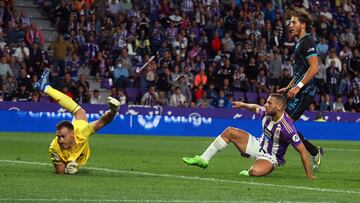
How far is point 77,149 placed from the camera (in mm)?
13273

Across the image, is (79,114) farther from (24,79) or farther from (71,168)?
(24,79)

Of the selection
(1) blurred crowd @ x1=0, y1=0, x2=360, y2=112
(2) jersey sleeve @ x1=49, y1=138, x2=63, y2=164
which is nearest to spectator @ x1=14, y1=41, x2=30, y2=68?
(1) blurred crowd @ x1=0, y1=0, x2=360, y2=112

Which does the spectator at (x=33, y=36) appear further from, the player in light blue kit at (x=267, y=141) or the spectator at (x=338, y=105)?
the player in light blue kit at (x=267, y=141)

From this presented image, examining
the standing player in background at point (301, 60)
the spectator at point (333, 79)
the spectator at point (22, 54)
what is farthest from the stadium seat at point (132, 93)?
the standing player in background at point (301, 60)

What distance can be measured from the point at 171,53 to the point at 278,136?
21345 mm

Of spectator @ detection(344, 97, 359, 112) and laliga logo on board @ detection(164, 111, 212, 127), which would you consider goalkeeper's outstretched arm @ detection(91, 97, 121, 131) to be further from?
spectator @ detection(344, 97, 359, 112)

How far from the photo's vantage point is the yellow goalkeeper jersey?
1311cm

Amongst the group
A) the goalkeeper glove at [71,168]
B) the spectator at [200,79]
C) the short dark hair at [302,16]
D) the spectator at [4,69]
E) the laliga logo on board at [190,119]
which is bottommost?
the laliga logo on board at [190,119]

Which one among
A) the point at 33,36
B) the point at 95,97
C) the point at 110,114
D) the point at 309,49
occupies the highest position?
the point at 309,49

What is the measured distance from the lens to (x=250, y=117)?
31719 millimetres

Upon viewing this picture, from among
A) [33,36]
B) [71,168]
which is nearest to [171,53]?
[33,36]

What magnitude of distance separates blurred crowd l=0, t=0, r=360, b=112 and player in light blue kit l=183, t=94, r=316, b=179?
17017 mm

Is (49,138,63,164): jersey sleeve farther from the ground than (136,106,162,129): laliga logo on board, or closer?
farther from the ground

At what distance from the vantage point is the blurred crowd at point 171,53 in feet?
104
